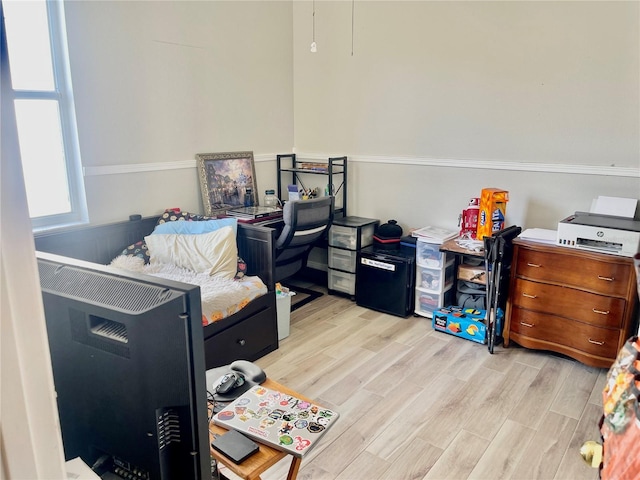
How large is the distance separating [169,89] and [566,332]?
3064 mm

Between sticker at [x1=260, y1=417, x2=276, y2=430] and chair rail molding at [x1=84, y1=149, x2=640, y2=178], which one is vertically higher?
chair rail molding at [x1=84, y1=149, x2=640, y2=178]

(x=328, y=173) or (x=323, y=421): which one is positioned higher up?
(x=328, y=173)

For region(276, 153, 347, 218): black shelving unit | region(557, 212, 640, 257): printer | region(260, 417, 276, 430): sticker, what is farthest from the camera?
region(276, 153, 347, 218): black shelving unit

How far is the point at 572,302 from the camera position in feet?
9.20

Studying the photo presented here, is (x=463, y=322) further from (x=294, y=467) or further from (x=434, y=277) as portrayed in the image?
(x=294, y=467)

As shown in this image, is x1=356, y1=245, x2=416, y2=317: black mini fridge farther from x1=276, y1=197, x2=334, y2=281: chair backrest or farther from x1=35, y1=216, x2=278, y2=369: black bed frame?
x1=35, y1=216, x2=278, y2=369: black bed frame

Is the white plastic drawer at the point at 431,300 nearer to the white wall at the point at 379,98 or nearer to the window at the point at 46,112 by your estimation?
the white wall at the point at 379,98

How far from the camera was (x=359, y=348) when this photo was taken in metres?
3.16

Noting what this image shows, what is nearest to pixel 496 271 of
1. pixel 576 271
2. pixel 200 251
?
pixel 576 271

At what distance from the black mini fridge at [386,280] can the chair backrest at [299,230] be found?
0.45m

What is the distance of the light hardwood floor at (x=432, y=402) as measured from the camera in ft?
6.89

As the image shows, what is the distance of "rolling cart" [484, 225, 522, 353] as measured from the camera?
9.57 ft

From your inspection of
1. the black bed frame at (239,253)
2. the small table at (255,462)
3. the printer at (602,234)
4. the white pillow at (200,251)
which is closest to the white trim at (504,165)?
the printer at (602,234)

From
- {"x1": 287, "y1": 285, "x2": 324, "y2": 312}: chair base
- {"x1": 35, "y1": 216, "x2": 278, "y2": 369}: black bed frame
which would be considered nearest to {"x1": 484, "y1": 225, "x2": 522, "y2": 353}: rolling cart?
{"x1": 35, "y1": 216, "x2": 278, "y2": 369}: black bed frame
